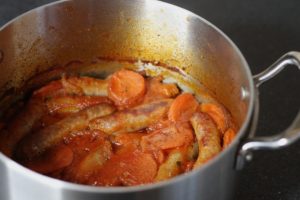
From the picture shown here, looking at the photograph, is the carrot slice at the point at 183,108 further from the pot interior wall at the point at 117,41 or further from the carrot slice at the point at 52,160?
the carrot slice at the point at 52,160

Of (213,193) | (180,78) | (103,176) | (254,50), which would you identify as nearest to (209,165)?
(213,193)

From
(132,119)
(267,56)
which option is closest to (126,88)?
(132,119)

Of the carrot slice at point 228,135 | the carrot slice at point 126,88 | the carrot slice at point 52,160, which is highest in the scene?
the carrot slice at point 126,88

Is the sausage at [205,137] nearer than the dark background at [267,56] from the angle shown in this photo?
Yes

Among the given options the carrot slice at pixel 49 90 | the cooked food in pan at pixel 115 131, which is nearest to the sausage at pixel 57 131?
the cooked food in pan at pixel 115 131

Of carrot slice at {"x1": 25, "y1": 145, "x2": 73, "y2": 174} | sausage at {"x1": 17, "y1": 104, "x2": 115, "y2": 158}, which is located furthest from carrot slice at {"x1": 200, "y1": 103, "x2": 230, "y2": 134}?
carrot slice at {"x1": 25, "y1": 145, "x2": 73, "y2": 174}

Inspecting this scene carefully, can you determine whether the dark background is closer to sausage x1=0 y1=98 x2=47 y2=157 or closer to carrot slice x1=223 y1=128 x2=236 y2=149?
carrot slice x1=223 y1=128 x2=236 y2=149

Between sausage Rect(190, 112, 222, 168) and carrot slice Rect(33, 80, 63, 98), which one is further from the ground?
carrot slice Rect(33, 80, 63, 98)
